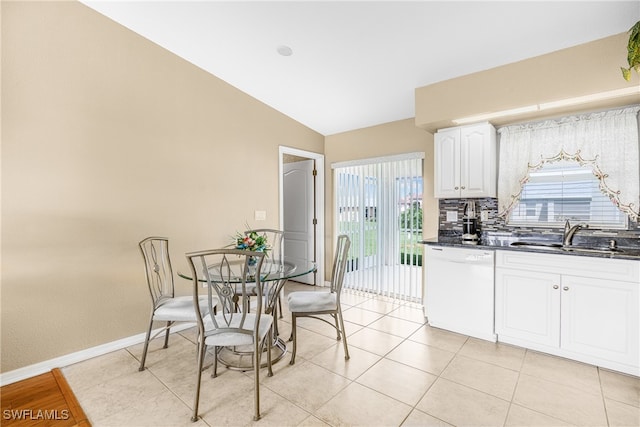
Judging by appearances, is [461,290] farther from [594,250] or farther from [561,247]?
[594,250]

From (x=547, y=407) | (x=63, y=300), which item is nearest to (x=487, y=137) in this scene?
(x=547, y=407)


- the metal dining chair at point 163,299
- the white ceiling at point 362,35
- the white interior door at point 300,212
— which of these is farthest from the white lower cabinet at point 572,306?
the white interior door at point 300,212

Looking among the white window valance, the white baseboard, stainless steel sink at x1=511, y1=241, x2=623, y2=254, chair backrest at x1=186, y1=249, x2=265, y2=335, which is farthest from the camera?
the white window valance

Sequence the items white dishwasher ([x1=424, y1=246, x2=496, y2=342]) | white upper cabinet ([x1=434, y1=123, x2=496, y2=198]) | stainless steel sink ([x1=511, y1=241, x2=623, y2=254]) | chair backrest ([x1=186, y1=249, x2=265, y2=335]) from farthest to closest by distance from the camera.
→ white upper cabinet ([x1=434, y1=123, x2=496, y2=198]) → white dishwasher ([x1=424, y1=246, x2=496, y2=342]) → stainless steel sink ([x1=511, y1=241, x2=623, y2=254]) → chair backrest ([x1=186, y1=249, x2=265, y2=335])

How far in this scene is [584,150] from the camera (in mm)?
2877

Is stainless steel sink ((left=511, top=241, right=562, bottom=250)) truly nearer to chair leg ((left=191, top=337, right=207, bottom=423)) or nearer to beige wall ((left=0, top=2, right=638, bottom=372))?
beige wall ((left=0, top=2, right=638, bottom=372))

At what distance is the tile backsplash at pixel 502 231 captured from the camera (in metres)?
2.76

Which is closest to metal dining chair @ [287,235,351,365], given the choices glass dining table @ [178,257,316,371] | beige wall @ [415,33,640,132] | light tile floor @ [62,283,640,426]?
glass dining table @ [178,257,316,371]

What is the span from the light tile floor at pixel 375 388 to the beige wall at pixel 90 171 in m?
0.45

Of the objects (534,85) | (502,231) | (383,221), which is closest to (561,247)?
(502,231)

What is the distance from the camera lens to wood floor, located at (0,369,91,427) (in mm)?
1881

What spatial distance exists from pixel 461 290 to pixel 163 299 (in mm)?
2825

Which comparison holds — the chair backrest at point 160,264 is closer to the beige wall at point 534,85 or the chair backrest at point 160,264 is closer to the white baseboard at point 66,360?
the white baseboard at point 66,360

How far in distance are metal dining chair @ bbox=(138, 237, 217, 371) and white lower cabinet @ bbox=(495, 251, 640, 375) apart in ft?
8.95
